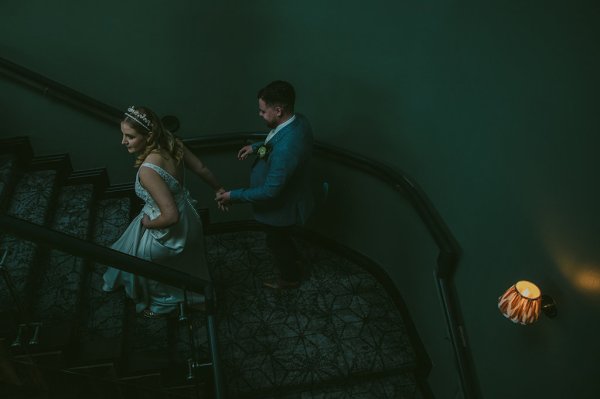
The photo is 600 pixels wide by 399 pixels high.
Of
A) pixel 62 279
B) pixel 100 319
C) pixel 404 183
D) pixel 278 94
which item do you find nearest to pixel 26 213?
pixel 62 279

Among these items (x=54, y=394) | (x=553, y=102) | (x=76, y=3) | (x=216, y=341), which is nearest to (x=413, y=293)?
(x=216, y=341)

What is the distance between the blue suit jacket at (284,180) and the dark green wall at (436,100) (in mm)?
647

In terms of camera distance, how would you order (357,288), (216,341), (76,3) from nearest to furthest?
(216,341), (76,3), (357,288)

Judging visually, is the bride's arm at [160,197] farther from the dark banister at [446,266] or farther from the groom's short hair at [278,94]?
the dark banister at [446,266]

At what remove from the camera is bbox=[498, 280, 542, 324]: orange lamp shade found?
2193 millimetres

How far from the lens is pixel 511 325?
8.47 feet

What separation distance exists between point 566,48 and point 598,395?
1420 millimetres

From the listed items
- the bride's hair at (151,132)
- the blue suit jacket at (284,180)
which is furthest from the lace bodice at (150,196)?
the blue suit jacket at (284,180)

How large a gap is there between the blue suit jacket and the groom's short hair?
0.49 feet

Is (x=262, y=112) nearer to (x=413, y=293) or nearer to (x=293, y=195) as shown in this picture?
(x=293, y=195)

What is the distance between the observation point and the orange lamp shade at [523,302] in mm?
2193

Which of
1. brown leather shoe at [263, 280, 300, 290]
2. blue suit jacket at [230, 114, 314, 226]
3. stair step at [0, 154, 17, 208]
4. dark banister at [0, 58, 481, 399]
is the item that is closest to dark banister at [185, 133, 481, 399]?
dark banister at [0, 58, 481, 399]

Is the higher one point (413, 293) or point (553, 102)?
point (413, 293)

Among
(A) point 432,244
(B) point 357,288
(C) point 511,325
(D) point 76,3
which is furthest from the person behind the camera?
(B) point 357,288
